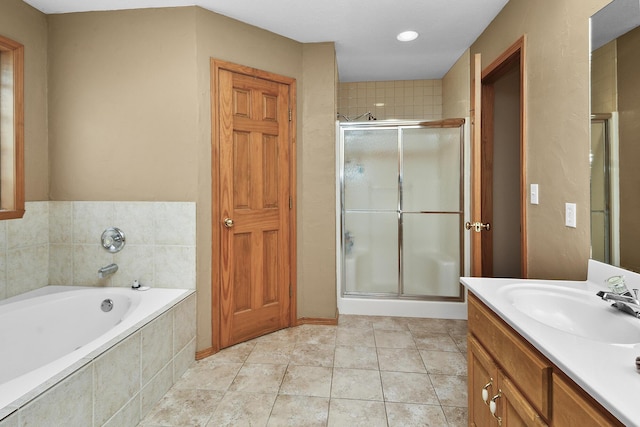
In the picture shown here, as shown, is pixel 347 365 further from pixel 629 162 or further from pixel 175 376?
pixel 629 162

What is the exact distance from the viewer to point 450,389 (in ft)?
6.46

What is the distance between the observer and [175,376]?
81.7 inches

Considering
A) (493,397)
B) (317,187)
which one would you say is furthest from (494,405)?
(317,187)

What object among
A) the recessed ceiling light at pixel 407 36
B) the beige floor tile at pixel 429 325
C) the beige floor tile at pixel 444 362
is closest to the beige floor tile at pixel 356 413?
the beige floor tile at pixel 444 362

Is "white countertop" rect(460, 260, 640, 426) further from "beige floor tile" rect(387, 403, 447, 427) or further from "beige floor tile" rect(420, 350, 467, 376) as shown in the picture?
"beige floor tile" rect(420, 350, 467, 376)

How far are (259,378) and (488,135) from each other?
8.05 feet

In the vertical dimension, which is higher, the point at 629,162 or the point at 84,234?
the point at 629,162

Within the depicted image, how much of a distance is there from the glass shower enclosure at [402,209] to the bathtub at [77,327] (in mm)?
1666

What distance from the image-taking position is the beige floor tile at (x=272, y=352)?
2334 millimetres

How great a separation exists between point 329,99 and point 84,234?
2.14 meters

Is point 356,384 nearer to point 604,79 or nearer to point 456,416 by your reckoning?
point 456,416

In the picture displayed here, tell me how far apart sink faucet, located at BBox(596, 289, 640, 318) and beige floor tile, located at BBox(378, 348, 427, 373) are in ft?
4.32

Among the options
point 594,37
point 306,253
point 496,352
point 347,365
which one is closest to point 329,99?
point 306,253

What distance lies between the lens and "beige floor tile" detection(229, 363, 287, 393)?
200cm
